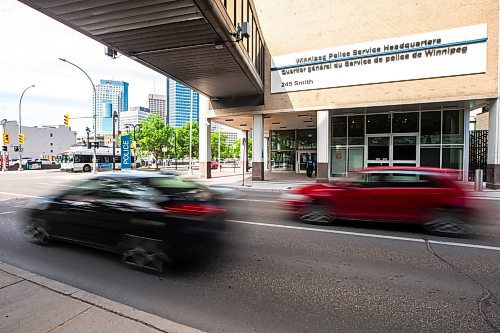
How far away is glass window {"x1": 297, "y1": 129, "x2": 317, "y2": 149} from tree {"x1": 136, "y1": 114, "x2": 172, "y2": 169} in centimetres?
2156

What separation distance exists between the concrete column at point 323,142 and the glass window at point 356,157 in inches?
90.4

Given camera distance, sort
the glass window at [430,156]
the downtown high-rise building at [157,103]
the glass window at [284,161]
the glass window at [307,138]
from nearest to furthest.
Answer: the glass window at [430,156] → the glass window at [307,138] → the glass window at [284,161] → the downtown high-rise building at [157,103]

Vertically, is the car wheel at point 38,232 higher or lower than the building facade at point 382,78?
lower

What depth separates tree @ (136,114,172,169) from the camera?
4462 cm

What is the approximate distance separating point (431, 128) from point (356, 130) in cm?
472

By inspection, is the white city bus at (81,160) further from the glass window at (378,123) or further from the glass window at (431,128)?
the glass window at (431,128)

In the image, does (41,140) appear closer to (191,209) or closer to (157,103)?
(157,103)

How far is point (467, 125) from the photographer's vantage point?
63.5ft

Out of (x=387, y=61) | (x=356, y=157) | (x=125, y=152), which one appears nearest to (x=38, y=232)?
(x=125, y=152)

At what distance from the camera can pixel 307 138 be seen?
3328 centimetres

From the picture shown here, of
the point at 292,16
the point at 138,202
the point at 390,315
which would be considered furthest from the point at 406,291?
the point at 292,16

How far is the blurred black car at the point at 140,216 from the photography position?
4.42 meters

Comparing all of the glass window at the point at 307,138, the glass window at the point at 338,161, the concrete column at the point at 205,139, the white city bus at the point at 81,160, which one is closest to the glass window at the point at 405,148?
the glass window at the point at 338,161

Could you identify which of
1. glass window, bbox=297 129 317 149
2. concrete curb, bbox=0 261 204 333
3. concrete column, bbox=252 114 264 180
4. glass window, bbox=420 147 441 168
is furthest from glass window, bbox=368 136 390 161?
concrete curb, bbox=0 261 204 333
